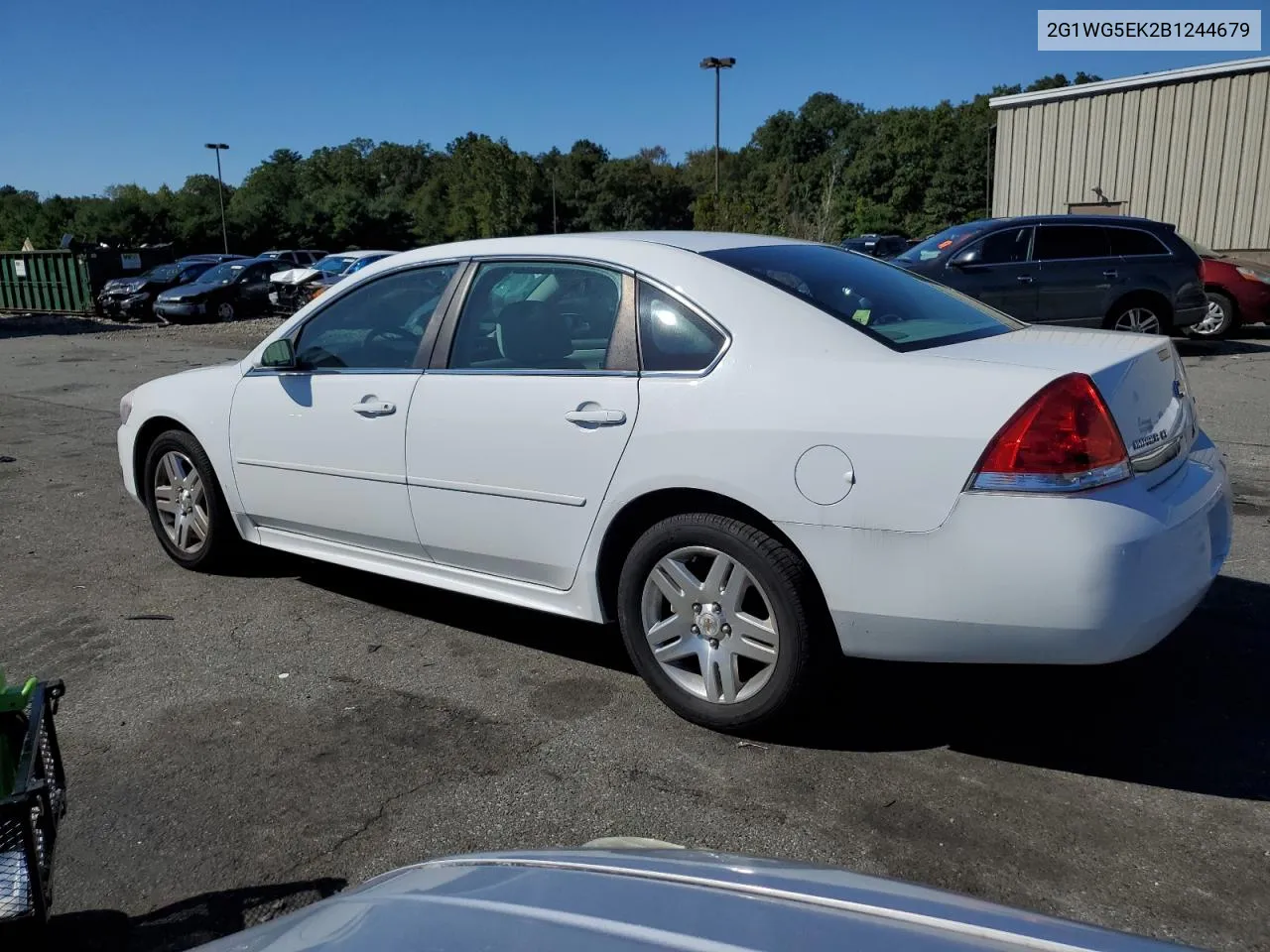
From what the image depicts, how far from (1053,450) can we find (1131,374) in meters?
0.47

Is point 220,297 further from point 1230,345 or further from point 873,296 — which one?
point 873,296

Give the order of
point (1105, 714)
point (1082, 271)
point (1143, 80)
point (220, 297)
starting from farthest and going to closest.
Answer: point (220, 297), point (1143, 80), point (1082, 271), point (1105, 714)

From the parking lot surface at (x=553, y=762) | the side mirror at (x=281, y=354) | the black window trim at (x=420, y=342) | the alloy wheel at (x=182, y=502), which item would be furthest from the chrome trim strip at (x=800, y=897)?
the alloy wheel at (x=182, y=502)

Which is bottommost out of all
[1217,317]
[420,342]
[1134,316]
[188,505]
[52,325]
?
[52,325]

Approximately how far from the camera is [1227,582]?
487 cm

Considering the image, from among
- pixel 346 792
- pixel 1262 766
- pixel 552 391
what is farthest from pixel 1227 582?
pixel 346 792

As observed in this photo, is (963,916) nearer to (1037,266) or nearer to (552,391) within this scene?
(552,391)

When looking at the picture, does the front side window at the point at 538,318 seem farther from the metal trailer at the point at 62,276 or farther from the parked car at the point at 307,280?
the metal trailer at the point at 62,276

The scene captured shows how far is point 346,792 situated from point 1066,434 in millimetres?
2302

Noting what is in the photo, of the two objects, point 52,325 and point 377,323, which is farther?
point 52,325

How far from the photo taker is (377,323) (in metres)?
4.56

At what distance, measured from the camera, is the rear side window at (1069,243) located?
12.7m

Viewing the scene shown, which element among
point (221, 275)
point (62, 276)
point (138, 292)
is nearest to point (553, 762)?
point (221, 275)

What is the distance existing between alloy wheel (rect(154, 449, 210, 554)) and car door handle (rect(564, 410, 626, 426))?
232 centimetres
